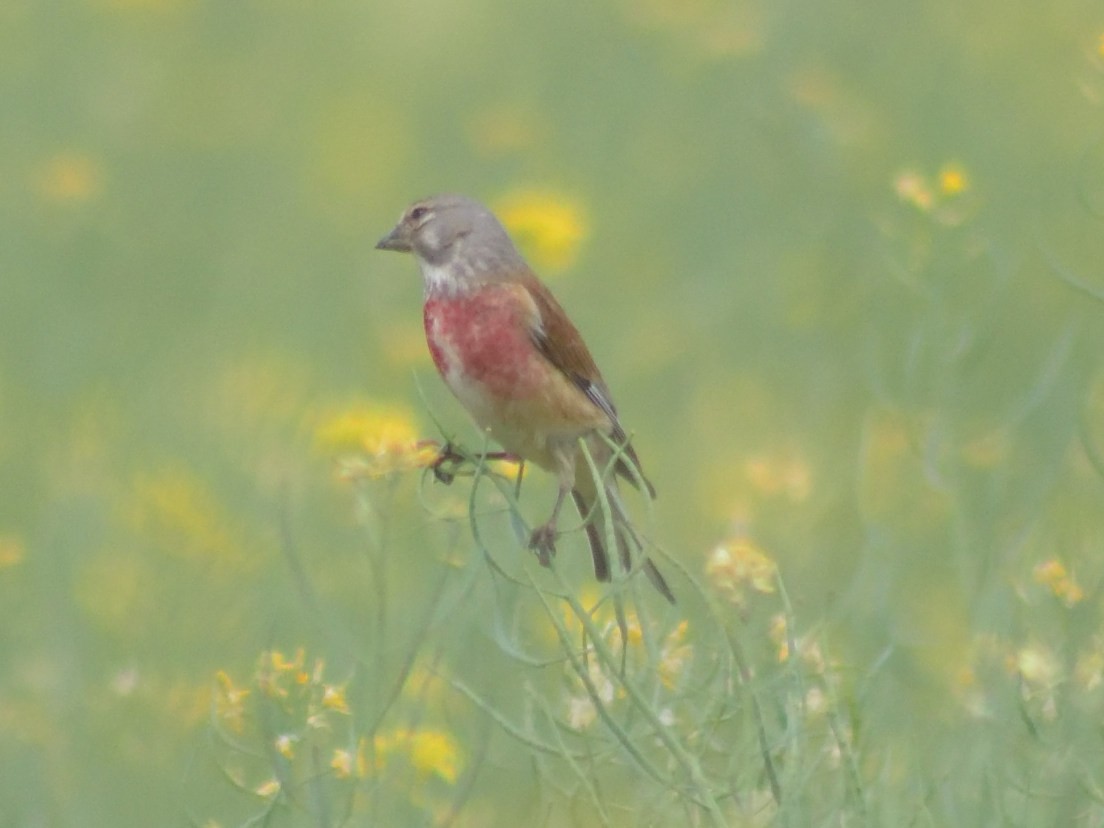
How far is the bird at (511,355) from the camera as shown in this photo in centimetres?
564

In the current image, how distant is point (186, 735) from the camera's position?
18.7 ft

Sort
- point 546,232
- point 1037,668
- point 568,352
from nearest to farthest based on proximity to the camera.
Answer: point 1037,668, point 568,352, point 546,232

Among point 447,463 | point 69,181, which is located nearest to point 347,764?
point 447,463

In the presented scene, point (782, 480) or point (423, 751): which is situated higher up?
point (782, 480)

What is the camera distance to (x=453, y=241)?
608 centimetres

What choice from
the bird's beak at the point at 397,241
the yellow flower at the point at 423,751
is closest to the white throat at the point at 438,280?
the bird's beak at the point at 397,241

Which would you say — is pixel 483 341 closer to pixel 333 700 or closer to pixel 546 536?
pixel 546 536

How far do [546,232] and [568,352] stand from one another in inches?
98.5

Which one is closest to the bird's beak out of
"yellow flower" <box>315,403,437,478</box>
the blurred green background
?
"yellow flower" <box>315,403,437,478</box>

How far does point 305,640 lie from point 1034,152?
5.67 m

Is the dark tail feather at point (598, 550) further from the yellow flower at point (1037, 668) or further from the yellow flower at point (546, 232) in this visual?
the yellow flower at point (546, 232)

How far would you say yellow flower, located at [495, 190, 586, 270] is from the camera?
838 cm

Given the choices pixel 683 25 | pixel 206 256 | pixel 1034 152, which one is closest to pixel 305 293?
pixel 206 256

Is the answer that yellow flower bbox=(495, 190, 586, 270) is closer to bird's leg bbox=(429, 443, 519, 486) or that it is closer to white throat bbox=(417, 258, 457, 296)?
white throat bbox=(417, 258, 457, 296)
